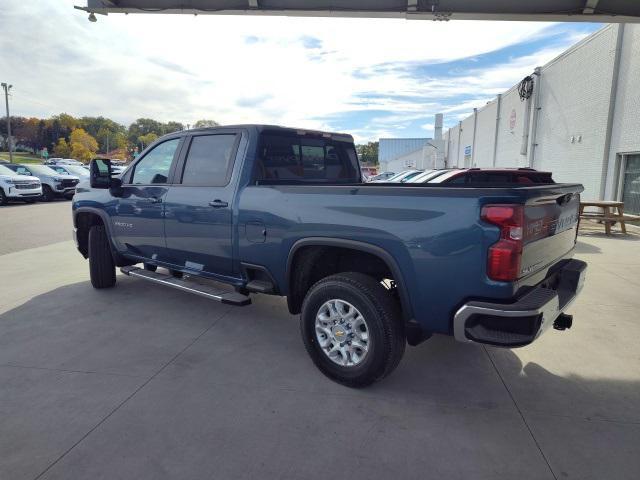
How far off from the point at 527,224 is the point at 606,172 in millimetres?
13667

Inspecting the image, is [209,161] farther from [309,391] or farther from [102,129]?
[102,129]

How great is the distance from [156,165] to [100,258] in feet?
5.27

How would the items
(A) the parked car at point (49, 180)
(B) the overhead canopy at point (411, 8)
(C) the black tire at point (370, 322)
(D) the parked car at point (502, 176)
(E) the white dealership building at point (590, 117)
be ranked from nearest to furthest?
1. (C) the black tire at point (370, 322)
2. (B) the overhead canopy at point (411, 8)
3. (D) the parked car at point (502, 176)
4. (E) the white dealership building at point (590, 117)
5. (A) the parked car at point (49, 180)

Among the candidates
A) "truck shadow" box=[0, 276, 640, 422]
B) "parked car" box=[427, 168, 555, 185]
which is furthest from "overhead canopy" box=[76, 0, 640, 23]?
"truck shadow" box=[0, 276, 640, 422]

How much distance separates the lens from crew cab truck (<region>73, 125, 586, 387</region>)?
2682mm

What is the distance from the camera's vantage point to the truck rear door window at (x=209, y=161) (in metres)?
4.32

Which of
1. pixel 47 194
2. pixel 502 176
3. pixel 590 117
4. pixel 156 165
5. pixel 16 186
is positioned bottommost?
pixel 47 194

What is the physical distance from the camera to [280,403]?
318 centimetres

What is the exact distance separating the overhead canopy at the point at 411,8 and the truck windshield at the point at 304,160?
156 inches

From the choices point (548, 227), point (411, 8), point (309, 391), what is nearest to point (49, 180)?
point (411, 8)

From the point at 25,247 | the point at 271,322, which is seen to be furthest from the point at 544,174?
the point at 25,247

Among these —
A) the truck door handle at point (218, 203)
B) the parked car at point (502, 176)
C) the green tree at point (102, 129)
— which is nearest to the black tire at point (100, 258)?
the truck door handle at point (218, 203)

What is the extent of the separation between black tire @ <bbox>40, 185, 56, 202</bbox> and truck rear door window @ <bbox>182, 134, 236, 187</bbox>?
18.1 m

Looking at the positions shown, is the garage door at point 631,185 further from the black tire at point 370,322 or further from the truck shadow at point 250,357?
the black tire at point 370,322
